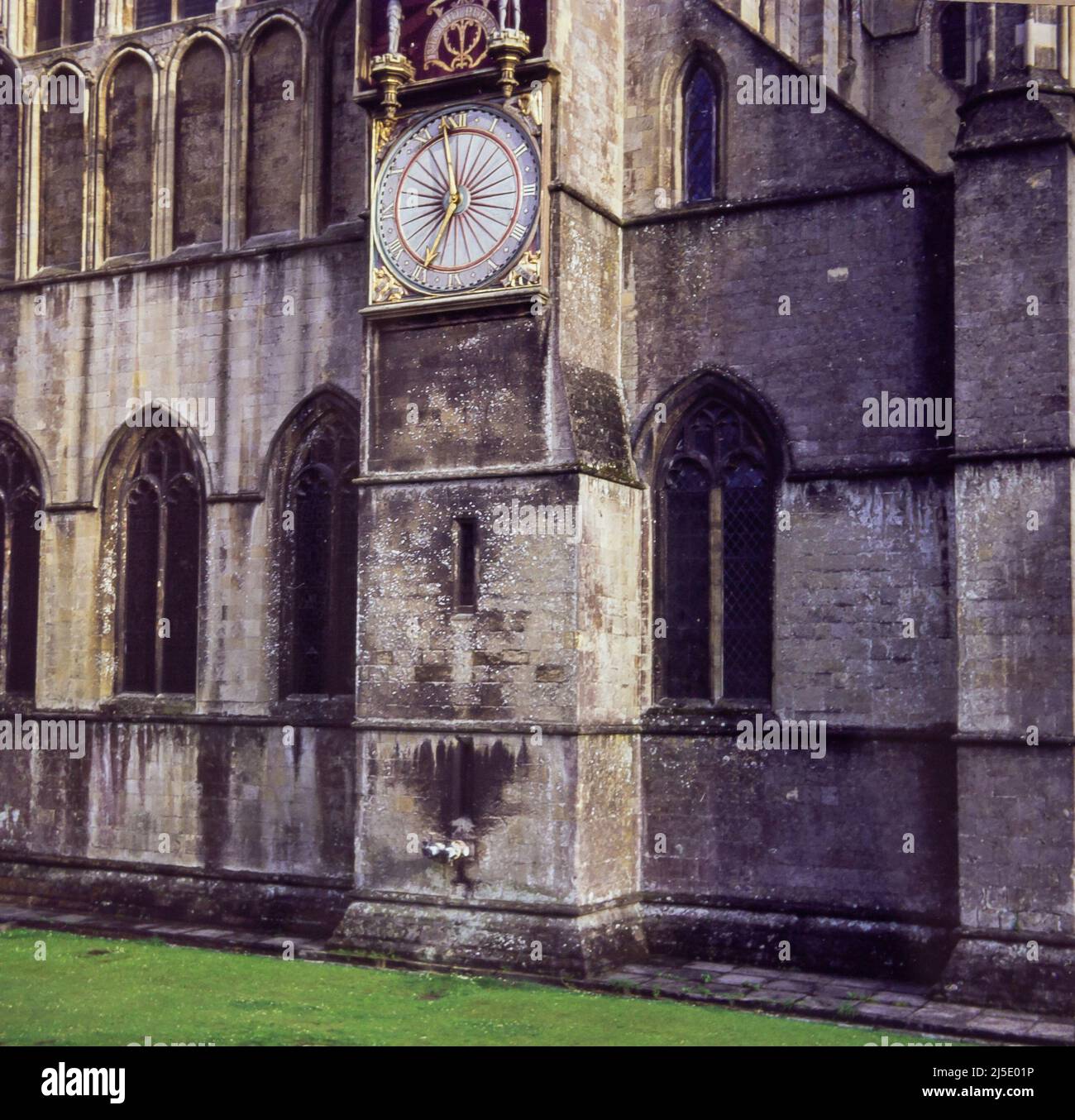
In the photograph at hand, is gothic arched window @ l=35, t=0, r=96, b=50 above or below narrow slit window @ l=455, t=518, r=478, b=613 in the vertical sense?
above

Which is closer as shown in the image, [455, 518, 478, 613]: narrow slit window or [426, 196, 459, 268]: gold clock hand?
[455, 518, 478, 613]: narrow slit window

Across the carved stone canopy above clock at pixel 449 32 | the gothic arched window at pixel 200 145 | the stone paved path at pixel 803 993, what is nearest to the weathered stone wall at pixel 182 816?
the stone paved path at pixel 803 993

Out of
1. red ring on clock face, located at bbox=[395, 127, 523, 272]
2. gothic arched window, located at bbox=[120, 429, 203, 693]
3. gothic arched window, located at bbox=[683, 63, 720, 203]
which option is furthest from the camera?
gothic arched window, located at bbox=[120, 429, 203, 693]

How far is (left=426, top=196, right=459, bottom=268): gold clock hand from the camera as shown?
16.4 metres

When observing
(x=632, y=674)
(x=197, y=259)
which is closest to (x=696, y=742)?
(x=632, y=674)

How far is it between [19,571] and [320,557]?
4.62 m

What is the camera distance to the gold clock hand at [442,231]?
1639 centimetres

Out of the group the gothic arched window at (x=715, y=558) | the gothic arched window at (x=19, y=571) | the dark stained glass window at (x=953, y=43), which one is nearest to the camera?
the gothic arched window at (x=715, y=558)

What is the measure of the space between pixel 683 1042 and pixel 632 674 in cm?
477

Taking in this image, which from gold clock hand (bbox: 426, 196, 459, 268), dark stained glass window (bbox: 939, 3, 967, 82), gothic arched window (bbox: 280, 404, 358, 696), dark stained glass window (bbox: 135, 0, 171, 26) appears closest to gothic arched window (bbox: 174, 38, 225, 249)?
dark stained glass window (bbox: 135, 0, 171, 26)

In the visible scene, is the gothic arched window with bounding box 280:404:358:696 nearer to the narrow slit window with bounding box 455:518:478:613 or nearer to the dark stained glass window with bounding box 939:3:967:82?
the narrow slit window with bounding box 455:518:478:613

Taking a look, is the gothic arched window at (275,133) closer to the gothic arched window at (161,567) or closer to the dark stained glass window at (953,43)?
the gothic arched window at (161,567)

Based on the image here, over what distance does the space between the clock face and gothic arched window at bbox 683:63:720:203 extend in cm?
198

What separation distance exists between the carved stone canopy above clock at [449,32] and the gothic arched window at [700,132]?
1960 mm
